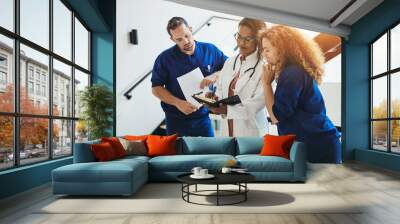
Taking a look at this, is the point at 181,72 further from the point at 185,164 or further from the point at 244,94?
the point at 185,164

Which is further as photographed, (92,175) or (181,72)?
(181,72)

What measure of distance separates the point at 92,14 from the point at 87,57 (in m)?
1.21

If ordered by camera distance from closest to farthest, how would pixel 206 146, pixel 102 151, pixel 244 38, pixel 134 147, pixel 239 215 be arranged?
pixel 239 215 → pixel 102 151 → pixel 134 147 → pixel 206 146 → pixel 244 38

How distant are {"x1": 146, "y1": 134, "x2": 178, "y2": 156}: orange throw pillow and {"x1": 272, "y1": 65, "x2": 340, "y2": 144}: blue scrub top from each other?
285cm

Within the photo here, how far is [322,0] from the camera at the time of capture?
24.2ft

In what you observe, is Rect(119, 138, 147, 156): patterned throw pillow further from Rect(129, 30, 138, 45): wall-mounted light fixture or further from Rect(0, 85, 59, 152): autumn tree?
Rect(129, 30, 138, 45): wall-mounted light fixture

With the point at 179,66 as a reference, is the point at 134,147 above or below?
below

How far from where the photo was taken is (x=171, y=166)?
5734 mm

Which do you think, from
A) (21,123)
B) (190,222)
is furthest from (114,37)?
(190,222)

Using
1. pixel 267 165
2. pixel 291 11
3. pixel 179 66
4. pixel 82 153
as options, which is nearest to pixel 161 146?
pixel 82 153

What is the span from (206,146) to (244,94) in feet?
7.11

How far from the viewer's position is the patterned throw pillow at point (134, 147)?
630cm

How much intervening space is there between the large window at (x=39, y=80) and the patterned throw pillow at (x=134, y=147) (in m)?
1.18

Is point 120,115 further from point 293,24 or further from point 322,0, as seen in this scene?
point 322,0
